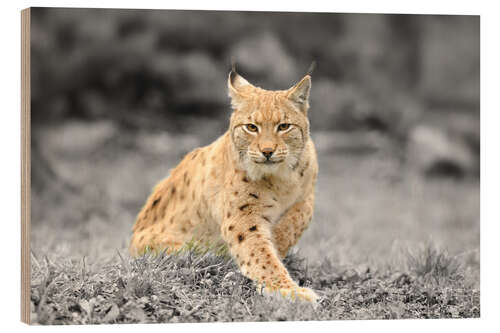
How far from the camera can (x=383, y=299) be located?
25.2 feet

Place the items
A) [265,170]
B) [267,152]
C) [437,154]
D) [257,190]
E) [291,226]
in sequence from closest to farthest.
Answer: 1. [267,152]
2. [265,170]
3. [257,190]
4. [291,226]
5. [437,154]

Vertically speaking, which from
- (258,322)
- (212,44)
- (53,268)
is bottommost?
(258,322)

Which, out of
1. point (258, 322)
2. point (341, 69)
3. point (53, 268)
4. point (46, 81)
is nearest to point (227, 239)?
point (258, 322)

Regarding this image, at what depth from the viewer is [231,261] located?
7.55m

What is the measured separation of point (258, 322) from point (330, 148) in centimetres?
617

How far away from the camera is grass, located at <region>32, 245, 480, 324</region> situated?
6.62 meters

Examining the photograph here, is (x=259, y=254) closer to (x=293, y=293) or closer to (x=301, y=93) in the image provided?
(x=293, y=293)

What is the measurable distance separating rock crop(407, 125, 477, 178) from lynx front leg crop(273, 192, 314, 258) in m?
4.01

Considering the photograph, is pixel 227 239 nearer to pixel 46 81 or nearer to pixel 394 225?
pixel 46 81

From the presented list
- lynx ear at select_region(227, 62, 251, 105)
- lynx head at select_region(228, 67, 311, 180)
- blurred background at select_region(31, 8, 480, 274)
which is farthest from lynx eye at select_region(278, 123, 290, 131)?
blurred background at select_region(31, 8, 480, 274)

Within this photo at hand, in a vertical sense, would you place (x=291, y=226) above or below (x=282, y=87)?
below

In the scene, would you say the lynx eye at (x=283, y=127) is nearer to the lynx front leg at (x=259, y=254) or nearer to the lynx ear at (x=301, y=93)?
the lynx ear at (x=301, y=93)

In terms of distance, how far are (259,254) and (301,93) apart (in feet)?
5.38

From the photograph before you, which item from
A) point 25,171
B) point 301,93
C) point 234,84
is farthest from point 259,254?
point 25,171
